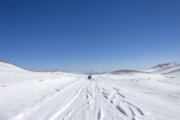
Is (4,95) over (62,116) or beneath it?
over

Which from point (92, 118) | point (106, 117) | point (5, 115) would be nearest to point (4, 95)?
point (5, 115)

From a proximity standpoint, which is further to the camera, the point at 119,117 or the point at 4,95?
the point at 4,95

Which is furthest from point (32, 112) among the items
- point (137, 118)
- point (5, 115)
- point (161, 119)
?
point (161, 119)

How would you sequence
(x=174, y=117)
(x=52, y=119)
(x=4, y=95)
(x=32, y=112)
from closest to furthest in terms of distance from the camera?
(x=52, y=119) < (x=174, y=117) < (x=32, y=112) < (x=4, y=95)

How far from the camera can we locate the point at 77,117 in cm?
387

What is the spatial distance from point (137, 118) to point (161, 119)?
767mm

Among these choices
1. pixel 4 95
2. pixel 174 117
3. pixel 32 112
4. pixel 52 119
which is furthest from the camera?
pixel 4 95

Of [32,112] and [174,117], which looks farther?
[32,112]

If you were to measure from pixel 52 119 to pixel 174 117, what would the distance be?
4181 millimetres

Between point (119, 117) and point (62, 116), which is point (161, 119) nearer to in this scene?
point (119, 117)

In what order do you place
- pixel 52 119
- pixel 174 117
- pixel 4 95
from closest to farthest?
1. pixel 52 119
2. pixel 174 117
3. pixel 4 95

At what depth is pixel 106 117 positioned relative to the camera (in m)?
3.90

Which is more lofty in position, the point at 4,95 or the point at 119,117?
the point at 4,95

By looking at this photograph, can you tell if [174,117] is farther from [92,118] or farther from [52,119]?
[52,119]
